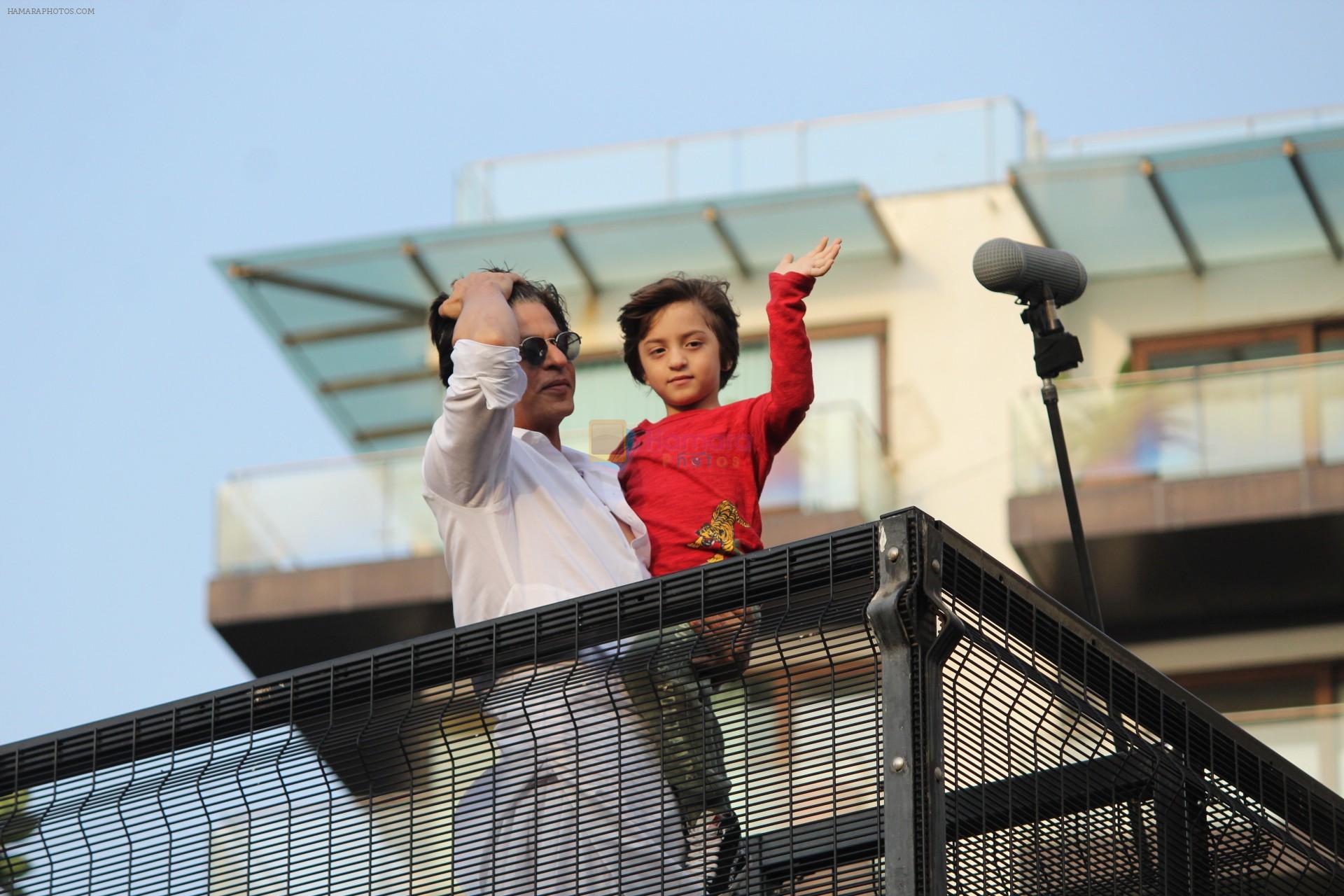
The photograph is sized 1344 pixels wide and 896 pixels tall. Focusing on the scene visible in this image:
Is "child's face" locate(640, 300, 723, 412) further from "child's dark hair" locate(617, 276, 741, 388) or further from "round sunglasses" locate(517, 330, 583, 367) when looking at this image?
"round sunglasses" locate(517, 330, 583, 367)

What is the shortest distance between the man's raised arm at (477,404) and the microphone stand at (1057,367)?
1933mm

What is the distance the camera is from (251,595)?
2241 centimetres

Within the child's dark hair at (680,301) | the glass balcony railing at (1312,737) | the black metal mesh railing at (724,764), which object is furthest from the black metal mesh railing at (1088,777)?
the glass balcony railing at (1312,737)

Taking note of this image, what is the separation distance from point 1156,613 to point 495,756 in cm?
1618

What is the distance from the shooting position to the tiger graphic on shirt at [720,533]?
6.35m

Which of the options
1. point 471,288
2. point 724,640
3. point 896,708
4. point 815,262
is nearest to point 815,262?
point 815,262

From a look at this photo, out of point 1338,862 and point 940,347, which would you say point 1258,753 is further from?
point 940,347

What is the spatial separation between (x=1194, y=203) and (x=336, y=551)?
8711 millimetres

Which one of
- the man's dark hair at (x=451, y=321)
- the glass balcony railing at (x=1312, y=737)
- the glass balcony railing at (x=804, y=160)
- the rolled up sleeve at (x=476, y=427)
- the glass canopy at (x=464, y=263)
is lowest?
the glass balcony railing at (x=1312, y=737)

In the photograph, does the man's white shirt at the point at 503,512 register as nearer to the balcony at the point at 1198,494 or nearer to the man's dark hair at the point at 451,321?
the man's dark hair at the point at 451,321

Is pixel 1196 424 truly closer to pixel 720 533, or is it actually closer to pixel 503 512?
pixel 720 533

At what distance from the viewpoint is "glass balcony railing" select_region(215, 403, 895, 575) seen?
21.2 metres

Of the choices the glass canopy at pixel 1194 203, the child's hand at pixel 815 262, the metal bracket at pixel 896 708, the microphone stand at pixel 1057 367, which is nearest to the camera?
the metal bracket at pixel 896 708

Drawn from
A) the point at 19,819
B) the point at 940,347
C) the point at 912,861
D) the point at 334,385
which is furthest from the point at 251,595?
the point at 912,861
